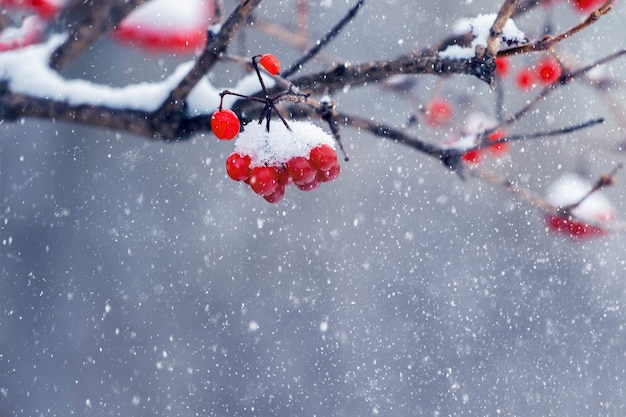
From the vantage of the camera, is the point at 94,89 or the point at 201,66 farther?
the point at 94,89

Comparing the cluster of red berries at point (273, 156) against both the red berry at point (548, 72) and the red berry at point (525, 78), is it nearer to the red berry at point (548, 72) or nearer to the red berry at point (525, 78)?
the red berry at point (548, 72)

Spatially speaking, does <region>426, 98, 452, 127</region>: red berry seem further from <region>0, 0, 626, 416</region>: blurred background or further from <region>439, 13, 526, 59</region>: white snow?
<region>439, 13, 526, 59</region>: white snow

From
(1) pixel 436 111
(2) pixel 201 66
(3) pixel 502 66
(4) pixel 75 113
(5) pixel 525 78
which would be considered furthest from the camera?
(1) pixel 436 111

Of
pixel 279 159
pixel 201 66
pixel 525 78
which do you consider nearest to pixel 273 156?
pixel 279 159

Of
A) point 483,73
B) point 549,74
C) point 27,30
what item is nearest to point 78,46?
point 27,30

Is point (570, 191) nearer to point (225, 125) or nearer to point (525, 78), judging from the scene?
point (525, 78)

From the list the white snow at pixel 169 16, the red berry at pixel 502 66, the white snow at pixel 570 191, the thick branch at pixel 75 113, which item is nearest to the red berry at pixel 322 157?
the thick branch at pixel 75 113
